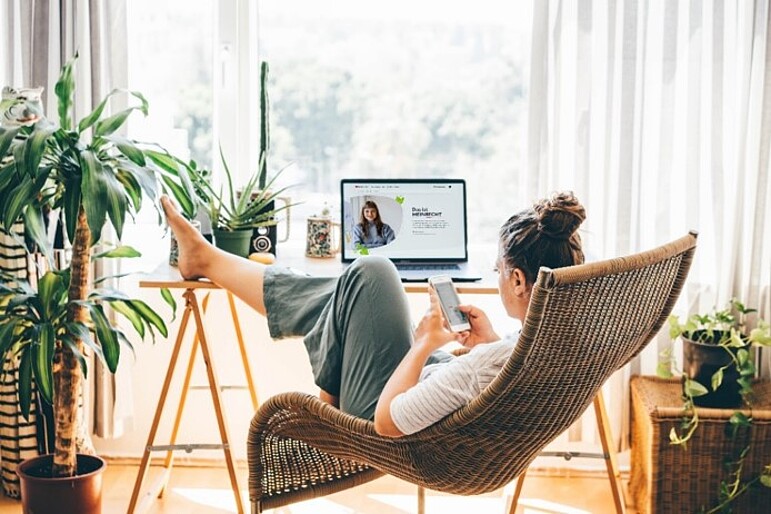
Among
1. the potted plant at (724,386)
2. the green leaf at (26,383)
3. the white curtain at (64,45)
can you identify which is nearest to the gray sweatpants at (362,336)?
the green leaf at (26,383)

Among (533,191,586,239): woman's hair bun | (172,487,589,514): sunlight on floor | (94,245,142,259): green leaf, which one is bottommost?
(172,487,589,514): sunlight on floor

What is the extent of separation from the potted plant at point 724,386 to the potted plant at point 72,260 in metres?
1.45

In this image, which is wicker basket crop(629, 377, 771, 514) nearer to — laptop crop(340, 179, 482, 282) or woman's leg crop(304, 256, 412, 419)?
laptop crop(340, 179, 482, 282)

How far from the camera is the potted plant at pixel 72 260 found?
2.64 m

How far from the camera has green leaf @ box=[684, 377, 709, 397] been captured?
309cm

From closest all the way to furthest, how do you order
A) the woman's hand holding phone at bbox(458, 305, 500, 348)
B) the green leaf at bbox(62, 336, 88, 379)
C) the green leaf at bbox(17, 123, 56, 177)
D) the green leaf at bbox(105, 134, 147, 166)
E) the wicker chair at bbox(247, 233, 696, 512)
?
the wicker chair at bbox(247, 233, 696, 512)
the woman's hand holding phone at bbox(458, 305, 500, 348)
the green leaf at bbox(17, 123, 56, 177)
the green leaf at bbox(105, 134, 147, 166)
the green leaf at bbox(62, 336, 88, 379)

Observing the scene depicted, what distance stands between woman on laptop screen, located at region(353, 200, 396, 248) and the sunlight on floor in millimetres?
795

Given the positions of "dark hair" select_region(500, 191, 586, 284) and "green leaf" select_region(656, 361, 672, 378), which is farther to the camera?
"green leaf" select_region(656, 361, 672, 378)

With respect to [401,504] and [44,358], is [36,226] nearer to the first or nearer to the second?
[44,358]

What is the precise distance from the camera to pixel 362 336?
8.39 ft

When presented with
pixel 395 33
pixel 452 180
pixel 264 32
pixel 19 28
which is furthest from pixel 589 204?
pixel 19 28

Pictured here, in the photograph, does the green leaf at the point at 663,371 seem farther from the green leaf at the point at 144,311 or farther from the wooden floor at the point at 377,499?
the green leaf at the point at 144,311

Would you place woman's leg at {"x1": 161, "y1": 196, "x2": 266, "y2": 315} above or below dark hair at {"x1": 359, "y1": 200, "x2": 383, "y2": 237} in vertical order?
below

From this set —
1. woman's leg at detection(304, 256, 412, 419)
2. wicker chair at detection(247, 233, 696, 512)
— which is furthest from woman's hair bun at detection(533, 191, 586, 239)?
woman's leg at detection(304, 256, 412, 419)
